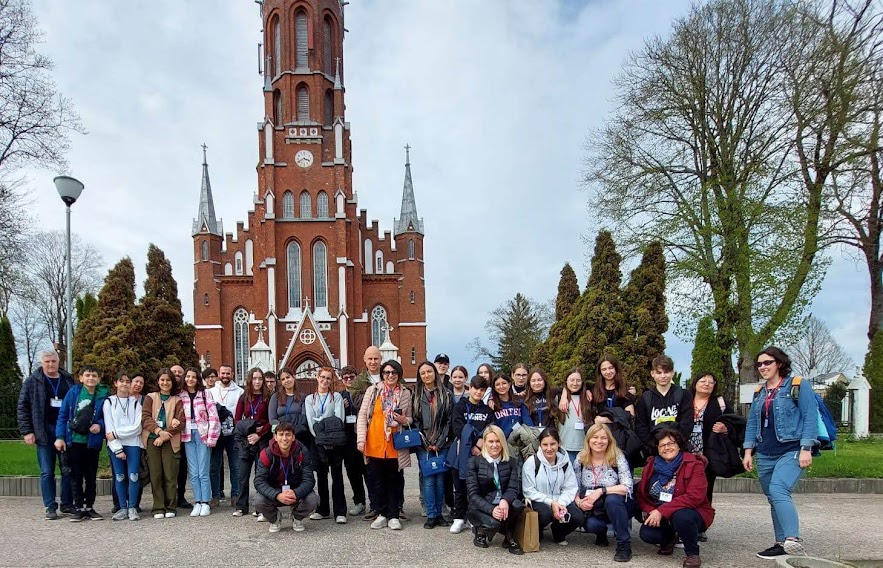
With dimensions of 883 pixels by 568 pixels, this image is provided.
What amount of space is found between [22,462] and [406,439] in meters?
7.76

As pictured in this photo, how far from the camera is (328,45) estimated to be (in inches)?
1549

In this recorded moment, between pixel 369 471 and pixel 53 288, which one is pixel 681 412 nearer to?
pixel 369 471

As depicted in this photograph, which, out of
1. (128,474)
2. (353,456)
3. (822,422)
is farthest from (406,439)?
(822,422)

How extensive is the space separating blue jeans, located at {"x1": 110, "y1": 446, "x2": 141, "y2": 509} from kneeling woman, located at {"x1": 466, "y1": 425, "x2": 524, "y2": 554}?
12.7ft

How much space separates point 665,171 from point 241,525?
1532 centimetres

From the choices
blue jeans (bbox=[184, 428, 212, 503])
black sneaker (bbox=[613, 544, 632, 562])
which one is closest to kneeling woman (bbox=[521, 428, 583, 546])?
black sneaker (bbox=[613, 544, 632, 562])

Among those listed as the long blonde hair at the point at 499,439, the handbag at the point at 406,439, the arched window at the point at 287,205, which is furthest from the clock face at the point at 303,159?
the long blonde hair at the point at 499,439

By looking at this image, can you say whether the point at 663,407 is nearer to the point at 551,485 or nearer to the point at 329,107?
the point at 551,485

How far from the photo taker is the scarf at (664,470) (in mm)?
5320

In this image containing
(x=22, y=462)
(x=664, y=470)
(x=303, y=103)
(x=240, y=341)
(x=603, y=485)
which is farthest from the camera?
(x=303, y=103)

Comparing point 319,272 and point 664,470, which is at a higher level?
point 319,272

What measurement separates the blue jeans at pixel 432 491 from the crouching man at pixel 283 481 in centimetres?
116

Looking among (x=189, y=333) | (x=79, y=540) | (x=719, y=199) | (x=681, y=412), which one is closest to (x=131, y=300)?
(x=189, y=333)

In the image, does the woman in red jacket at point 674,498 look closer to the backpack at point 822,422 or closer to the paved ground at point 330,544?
the paved ground at point 330,544
